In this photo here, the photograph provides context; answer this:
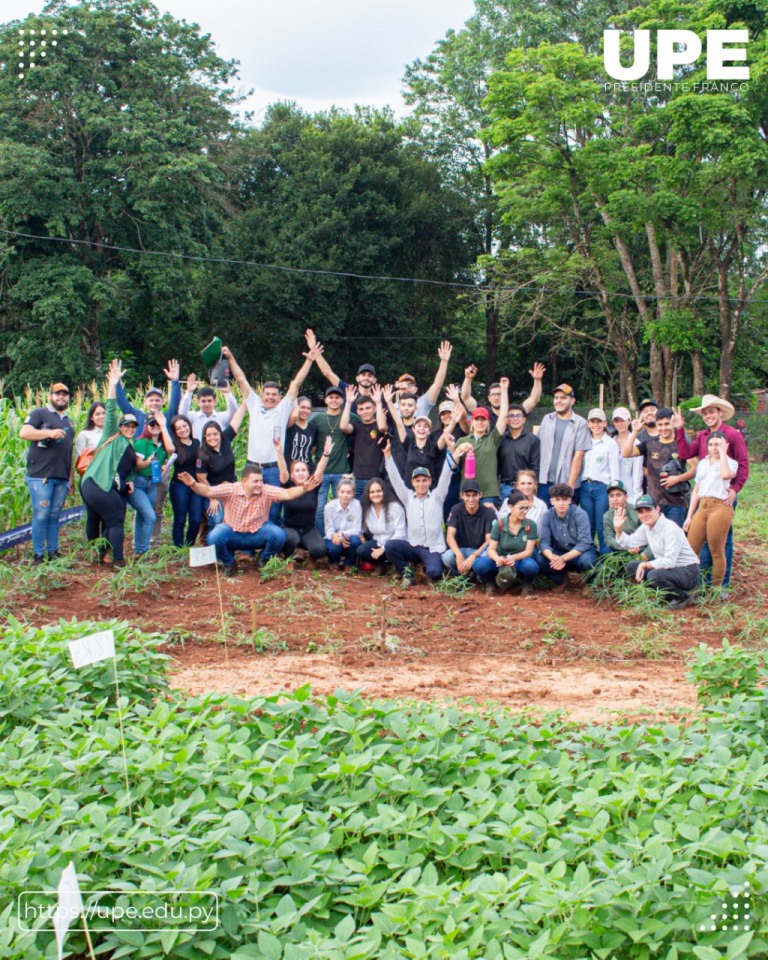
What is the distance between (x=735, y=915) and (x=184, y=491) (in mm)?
7901

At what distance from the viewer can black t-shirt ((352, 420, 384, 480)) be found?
10109mm

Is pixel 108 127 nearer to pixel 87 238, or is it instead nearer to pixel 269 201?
pixel 87 238

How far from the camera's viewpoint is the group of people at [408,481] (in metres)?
9.23

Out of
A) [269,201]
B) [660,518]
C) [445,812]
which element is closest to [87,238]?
[269,201]

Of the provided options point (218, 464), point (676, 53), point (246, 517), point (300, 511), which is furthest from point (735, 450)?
point (676, 53)

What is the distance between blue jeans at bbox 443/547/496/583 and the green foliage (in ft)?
13.6

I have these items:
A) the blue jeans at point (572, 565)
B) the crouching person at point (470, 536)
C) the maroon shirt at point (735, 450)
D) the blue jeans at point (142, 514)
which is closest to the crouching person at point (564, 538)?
the blue jeans at point (572, 565)

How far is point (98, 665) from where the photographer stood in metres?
5.32

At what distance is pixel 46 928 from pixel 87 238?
27.7 m

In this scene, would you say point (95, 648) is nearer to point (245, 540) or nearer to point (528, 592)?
point (245, 540)

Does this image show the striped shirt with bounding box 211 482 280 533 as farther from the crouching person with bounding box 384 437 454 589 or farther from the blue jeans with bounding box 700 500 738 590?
the blue jeans with bounding box 700 500 738 590

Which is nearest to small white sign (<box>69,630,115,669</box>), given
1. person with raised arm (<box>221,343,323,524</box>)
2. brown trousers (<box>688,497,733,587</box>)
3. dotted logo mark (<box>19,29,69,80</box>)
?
person with raised arm (<box>221,343,323,524</box>)

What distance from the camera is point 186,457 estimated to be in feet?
33.0

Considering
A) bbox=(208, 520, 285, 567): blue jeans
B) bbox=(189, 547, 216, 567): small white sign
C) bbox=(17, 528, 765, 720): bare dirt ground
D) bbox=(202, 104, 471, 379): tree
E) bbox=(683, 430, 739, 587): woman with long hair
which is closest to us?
bbox=(17, 528, 765, 720): bare dirt ground
